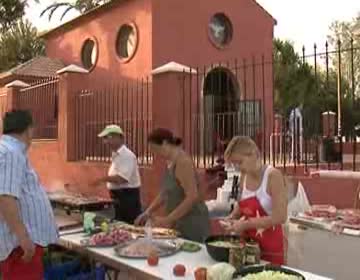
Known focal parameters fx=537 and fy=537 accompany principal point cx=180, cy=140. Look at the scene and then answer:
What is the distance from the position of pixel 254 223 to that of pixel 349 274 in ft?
5.79

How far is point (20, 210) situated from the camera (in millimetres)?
3539

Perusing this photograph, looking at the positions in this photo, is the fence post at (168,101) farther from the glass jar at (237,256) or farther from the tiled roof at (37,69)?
the tiled roof at (37,69)

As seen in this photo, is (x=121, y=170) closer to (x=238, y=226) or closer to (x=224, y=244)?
(x=238, y=226)

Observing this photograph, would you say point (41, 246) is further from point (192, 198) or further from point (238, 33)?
point (238, 33)

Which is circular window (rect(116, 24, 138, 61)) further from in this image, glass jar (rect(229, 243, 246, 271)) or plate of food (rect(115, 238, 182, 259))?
glass jar (rect(229, 243, 246, 271))

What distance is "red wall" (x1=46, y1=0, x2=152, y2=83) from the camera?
1588 cm

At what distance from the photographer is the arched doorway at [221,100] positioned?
11484 mm

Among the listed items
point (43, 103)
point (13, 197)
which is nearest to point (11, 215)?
point (13, 197)

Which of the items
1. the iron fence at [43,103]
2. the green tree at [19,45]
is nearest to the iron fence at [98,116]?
the iron fence at [43,103]

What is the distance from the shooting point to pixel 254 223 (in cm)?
363

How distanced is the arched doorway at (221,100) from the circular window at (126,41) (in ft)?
8.06

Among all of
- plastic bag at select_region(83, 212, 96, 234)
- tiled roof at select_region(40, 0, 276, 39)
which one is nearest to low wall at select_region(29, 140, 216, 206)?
plastic bag at select_region(83, 212, 96, 234)

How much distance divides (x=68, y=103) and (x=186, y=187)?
7.74m

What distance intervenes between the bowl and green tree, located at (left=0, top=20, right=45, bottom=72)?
2326 centimetres
